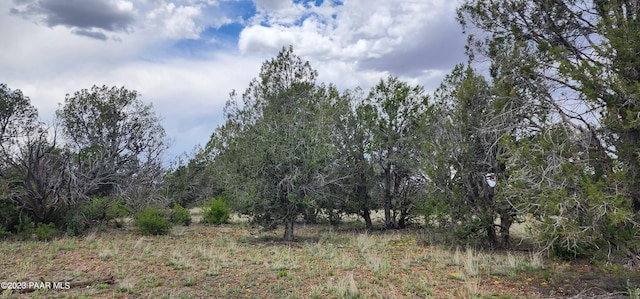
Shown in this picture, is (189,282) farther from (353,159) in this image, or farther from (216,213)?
(216,213)

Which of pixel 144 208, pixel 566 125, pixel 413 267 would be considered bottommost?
pixel 413 267

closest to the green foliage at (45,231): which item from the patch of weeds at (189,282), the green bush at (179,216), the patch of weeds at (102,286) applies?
the green bush at (179,216)

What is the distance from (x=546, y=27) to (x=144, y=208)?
16226 mm

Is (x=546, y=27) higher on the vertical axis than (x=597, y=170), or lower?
higher

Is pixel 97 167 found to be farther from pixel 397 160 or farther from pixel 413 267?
pixel 413 267

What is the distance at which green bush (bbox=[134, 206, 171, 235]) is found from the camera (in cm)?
1673

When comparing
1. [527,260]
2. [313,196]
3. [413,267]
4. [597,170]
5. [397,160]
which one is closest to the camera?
[597,170]

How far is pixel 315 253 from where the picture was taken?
41.5 ft

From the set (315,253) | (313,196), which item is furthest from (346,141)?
(315,253)

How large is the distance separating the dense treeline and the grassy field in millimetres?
1075

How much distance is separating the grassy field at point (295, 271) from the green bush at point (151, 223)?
1.86 meters

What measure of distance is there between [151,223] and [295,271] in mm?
8846

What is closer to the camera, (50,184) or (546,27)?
(546,27)

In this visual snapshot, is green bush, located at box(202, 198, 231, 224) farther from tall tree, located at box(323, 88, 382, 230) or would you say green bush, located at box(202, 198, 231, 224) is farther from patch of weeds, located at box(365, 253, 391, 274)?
patch of weeds, located at box(365, 253, 391, 274)
